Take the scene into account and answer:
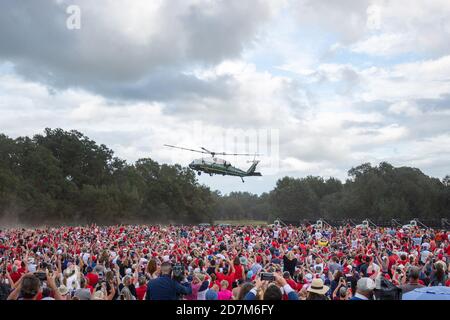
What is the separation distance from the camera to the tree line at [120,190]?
221ft

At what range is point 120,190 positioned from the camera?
3024 inches

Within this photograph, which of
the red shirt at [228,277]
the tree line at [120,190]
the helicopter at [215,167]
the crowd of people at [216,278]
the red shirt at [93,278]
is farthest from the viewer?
the tree line at [120,190]

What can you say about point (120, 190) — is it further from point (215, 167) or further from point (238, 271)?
point (238, 271)

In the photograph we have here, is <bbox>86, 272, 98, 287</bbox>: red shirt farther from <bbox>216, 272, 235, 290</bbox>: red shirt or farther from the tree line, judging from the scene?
the tree line

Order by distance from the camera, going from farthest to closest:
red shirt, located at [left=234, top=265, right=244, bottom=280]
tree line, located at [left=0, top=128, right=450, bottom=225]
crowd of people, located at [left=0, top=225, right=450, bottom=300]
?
tree line, located at [left=0, top=128, right=450, bottom=225] < red shirt, located at [left=234, top=265, right=244, bottom=280] < crowd of people, located at [left=0, top=225, right=450, bottom=300]

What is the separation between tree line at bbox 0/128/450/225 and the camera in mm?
67250

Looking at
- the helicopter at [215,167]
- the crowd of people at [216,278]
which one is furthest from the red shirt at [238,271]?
the helicopter at [215,167]

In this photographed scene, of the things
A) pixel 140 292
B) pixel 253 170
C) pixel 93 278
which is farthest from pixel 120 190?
pixel 140 292

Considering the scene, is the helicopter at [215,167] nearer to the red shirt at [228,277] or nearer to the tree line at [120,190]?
the red shirt at [228,277]

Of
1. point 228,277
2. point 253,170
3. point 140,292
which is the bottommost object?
point 140,292

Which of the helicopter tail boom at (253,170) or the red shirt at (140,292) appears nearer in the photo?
the red shirt at (140,292)

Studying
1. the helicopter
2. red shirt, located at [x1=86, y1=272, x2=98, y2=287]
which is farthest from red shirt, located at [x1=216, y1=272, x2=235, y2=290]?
the helicopter

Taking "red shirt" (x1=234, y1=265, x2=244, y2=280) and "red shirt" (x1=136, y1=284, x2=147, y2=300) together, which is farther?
"red shirt" (x1=234, y1=265, x2=244, y2=280)
